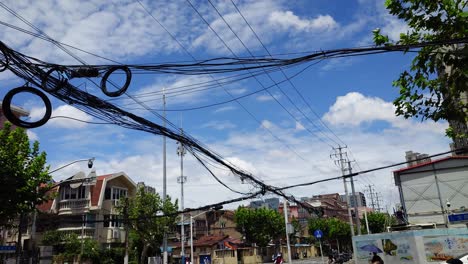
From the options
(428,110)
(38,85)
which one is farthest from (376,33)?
(38,85)

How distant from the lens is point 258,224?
185ft

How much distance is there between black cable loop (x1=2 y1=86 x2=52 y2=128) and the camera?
7.29 m

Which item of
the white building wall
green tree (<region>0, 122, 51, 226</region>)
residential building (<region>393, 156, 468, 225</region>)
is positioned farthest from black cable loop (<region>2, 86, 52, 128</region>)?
the white building wall

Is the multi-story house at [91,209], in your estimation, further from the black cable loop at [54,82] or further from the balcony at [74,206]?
the black cable loop at [54,82]

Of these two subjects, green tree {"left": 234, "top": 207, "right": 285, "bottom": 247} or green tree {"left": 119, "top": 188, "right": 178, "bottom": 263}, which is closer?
green tree {"left": 119, "top": 188, "right": 178, "bottom": 263}

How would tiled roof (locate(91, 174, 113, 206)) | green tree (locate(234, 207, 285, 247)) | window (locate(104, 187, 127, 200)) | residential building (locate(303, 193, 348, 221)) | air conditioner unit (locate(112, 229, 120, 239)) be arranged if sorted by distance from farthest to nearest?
residential building (locate(303, 193, 348, 221)) → green tree (locate(234, 207, 285, 247)) → window (locate(104, 187, 127, 200)) → air conditioner unit (locate(112, 229, 120, 239)) → tiled roof (locate(91, 174, 113, 206))

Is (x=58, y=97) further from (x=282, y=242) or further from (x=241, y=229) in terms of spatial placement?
(x=282, y=242)

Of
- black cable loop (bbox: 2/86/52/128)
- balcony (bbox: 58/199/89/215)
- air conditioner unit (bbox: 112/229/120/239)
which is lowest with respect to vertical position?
air conditioner unit (bbox: 112/229/120/239)

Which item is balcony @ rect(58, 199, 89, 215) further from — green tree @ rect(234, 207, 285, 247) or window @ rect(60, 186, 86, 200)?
green tree @ rect(234, 207, 285, 247)

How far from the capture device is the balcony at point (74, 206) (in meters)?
41.5

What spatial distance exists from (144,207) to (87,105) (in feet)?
96.5

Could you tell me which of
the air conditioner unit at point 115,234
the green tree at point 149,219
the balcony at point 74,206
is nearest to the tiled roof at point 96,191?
the balcony at point 74,206

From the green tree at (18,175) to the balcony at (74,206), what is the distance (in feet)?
72.1

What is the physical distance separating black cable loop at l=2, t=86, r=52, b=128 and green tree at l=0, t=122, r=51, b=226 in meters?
12.0
